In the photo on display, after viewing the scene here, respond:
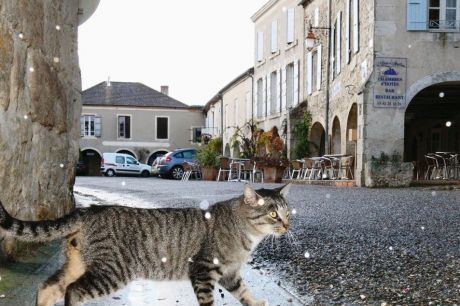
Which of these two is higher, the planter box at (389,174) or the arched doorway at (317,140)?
the arched doorway at (317,140)

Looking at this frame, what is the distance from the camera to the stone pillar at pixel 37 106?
2.95 meters

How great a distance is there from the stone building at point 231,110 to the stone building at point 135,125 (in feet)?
9.03

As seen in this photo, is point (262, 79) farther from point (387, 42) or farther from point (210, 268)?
point (210, 268)

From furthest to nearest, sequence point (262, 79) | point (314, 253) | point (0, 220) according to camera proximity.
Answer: point (262, 79), point (314, 253), point (0, 220)

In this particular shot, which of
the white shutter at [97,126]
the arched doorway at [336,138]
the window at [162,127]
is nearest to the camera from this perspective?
the arched doorway at [336,138]

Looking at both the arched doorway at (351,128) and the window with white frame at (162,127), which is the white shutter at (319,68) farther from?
the window with white frame at (162,127)

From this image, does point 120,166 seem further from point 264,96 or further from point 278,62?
point 278,62

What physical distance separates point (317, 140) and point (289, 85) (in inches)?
186

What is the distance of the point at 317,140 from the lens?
23.0 m

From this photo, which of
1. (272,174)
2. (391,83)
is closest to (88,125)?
(272,174)

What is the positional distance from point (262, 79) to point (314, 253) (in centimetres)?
2652

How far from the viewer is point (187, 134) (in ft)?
155

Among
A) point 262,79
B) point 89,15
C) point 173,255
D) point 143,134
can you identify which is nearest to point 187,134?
point 143,134

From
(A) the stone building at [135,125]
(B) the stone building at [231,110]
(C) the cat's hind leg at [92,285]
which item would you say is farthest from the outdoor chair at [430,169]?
(A) the stone building at [135,125]
